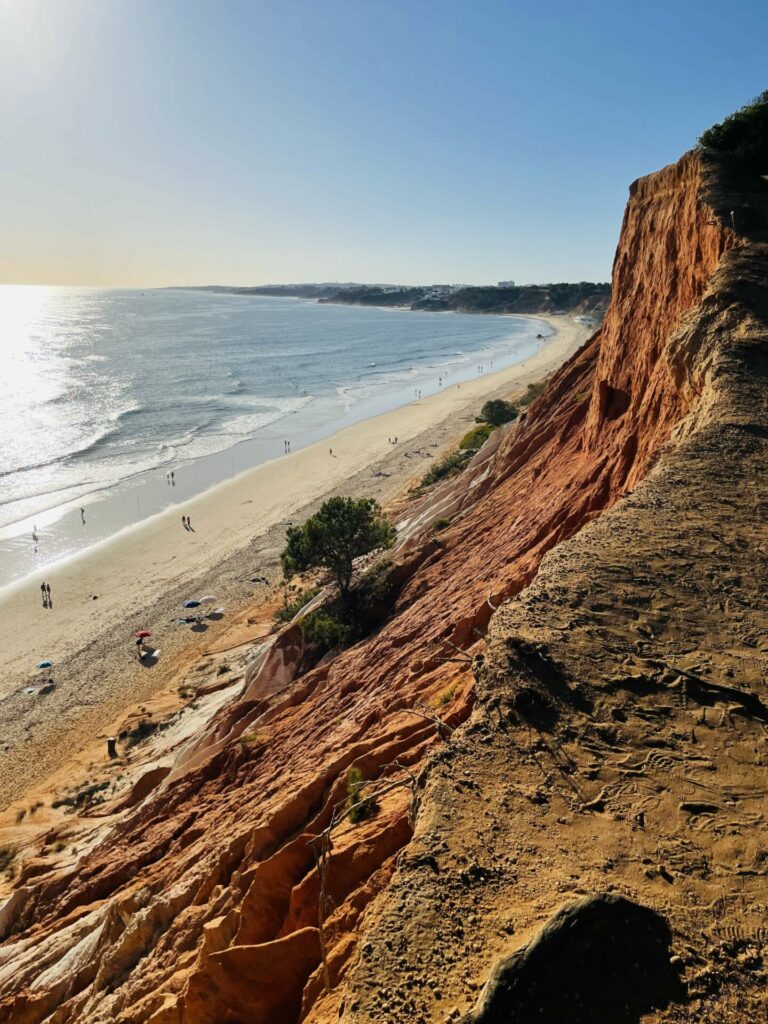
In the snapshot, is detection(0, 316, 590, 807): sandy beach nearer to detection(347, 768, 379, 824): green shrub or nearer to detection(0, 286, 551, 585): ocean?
detection(0, 286, 551, 585): ocean

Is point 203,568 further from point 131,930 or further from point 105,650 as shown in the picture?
point 131,930

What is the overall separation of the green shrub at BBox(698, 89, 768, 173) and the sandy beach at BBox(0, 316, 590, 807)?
94.3ft

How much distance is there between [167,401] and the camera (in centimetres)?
8094

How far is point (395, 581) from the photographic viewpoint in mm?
22844

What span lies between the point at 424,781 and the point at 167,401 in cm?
8201

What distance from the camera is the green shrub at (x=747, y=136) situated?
2028cm

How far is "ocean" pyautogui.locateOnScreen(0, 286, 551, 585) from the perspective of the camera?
4975 cm

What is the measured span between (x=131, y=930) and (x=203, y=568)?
29268mm

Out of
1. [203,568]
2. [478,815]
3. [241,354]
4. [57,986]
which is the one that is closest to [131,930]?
[57,986]

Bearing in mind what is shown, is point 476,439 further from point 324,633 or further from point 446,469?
point 324,633

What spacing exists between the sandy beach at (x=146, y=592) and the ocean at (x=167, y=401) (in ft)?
12.4

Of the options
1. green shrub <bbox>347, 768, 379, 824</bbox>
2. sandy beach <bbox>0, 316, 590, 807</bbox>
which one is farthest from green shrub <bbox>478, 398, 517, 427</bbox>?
green shrub <bbox>347, 768, 379, 824</bbox>

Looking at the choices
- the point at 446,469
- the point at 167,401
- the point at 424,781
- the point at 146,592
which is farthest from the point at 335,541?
the point at 167,401

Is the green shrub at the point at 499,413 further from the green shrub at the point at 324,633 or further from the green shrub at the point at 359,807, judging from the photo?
the green shrub at the point at 359,807
